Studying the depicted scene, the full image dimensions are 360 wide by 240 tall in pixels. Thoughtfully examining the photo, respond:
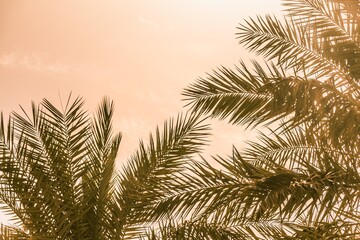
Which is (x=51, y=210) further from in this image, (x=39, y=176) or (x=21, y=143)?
(x=21, y=143)

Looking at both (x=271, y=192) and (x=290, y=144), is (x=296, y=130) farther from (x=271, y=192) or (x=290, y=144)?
(x=271, y=192)

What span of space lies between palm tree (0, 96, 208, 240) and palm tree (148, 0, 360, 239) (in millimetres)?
549

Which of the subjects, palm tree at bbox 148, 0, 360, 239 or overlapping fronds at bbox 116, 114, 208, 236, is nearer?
palm tree at bbox 148, 0, 360, 239

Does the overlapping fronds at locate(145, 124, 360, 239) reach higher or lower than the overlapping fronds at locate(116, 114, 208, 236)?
lower

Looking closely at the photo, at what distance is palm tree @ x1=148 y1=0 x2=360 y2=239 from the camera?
16.6ft

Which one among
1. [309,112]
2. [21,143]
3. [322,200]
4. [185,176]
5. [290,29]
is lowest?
[322,200]

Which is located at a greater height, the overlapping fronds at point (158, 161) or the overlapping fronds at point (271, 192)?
the overlapping fronds at point (158, 161)

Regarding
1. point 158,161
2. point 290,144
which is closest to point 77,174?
point 158,161

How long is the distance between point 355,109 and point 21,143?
3954mm

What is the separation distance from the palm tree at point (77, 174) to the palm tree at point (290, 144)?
0.55 metres

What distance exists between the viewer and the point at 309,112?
5785 millimetres

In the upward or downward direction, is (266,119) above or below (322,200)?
above

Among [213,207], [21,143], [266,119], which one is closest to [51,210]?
[21,143]

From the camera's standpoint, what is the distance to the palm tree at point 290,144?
5.05 metres
